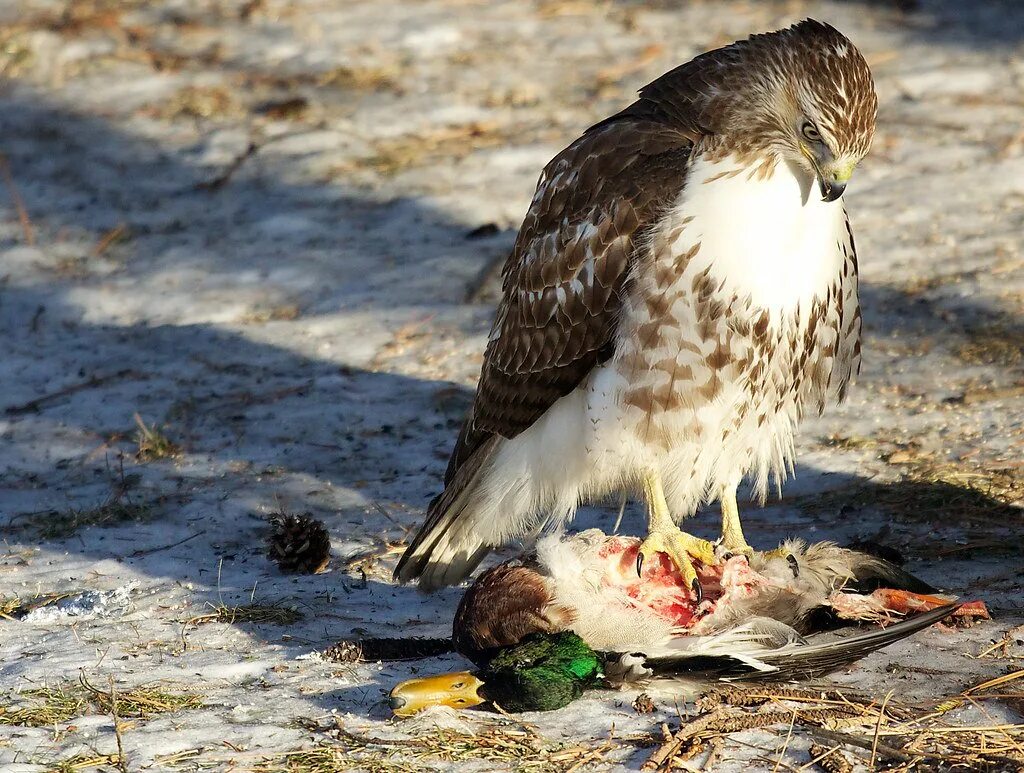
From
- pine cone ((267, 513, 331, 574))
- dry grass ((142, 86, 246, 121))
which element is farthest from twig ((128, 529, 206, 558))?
dry grass ((142, 86, 246, 121))

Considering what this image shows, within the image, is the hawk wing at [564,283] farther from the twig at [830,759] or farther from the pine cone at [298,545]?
the twig at [830,759]

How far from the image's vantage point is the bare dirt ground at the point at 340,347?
151 inches

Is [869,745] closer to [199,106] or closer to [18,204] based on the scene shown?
[18,204]

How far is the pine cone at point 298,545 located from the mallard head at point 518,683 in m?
1.17

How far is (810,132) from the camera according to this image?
13.0ft

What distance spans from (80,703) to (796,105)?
2570 millimetres

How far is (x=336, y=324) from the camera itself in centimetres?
723

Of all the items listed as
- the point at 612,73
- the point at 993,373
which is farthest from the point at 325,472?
the point at 612,73

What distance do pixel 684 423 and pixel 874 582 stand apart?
0.71 meters

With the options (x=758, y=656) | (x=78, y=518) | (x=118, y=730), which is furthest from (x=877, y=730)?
(x=78, y=518)

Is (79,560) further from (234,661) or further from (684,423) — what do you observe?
(684,423)

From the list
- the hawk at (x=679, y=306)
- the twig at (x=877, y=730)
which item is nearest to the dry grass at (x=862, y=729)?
the twig at (x=877, y=730)

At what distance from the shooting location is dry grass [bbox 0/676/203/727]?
12.3 ft

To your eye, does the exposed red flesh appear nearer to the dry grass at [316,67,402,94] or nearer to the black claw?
the black claw
